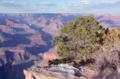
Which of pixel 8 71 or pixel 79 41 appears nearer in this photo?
pixel 79 41

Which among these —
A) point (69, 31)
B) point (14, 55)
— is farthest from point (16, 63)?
point (69, 31)

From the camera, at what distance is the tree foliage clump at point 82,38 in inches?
1348

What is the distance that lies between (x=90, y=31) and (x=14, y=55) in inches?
5060

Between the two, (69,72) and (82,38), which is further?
(82,38)

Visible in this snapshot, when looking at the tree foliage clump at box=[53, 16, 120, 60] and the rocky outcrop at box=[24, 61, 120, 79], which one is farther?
the tree foliage clump at box=[53, 16, 120, 60]

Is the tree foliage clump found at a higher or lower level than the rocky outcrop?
higher

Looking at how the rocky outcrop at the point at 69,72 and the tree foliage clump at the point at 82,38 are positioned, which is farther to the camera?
the tree foliage clump at the point at 82,38

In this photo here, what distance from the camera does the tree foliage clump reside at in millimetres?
34250

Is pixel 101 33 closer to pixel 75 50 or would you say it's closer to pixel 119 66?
pixel 75 50

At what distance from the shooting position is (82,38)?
35.2m

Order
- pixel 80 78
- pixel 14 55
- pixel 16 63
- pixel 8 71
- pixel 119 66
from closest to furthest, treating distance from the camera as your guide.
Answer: pixel 80 78 < pixel 119 66 < pixel 8 71 < pixel 16 63 < pixel 14 55

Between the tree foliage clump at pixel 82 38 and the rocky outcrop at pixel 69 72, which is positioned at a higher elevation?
the tree foliage clump at pixel 82 38

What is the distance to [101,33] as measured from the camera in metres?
36.2

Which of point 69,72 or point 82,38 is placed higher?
point 82,38
